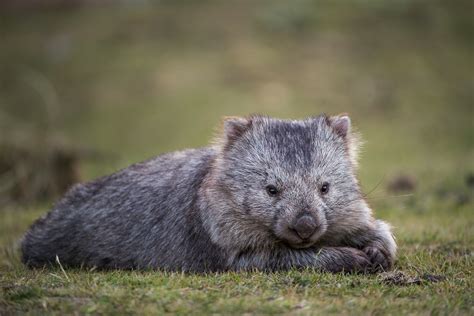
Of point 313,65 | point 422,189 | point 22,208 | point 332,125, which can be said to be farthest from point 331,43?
point 332,125

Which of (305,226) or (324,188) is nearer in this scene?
(305,226)

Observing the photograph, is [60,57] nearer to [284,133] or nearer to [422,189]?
[422,189]

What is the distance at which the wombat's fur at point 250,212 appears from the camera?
17.4 feet

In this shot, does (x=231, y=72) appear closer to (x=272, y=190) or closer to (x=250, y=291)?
(x=272, y=190)

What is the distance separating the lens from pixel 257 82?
19938 mm

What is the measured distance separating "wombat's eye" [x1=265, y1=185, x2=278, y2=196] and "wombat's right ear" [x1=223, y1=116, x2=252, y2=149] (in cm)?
66

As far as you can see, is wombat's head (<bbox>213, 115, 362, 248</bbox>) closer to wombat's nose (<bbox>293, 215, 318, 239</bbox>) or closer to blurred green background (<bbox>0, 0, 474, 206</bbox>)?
wombat's nose (<bbox>293, 215, 318, 239</bbox>)

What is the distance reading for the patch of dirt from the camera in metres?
4.95

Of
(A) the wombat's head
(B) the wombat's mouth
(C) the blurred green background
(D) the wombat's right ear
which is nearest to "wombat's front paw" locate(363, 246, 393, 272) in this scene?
(A) the wombat's head

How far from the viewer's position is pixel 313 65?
68.2 ft

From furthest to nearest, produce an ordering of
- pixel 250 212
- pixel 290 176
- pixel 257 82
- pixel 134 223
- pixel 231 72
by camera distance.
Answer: pixel 231 72 → pixel 257 82 → pixel 134 223 → pixel 250 212 → pixel 290 176

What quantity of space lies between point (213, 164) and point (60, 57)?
55.5ft

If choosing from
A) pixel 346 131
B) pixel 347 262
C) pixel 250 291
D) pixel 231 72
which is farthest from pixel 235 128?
pixel 231 72

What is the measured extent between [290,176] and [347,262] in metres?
0.75
